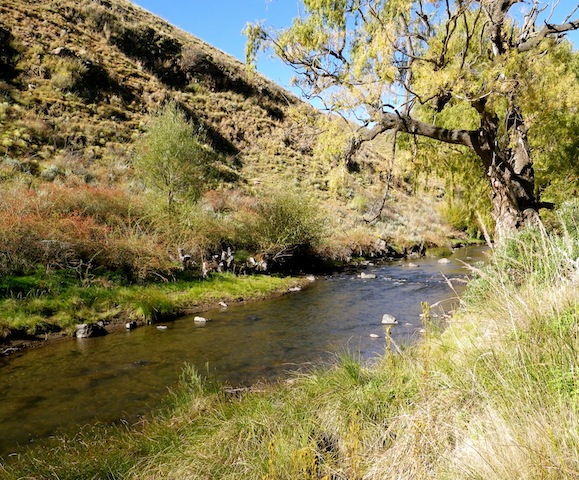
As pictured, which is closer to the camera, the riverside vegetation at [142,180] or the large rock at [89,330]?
the large rock at [89,330]

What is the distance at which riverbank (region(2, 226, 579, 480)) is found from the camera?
8.23ft

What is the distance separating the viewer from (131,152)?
103 feet

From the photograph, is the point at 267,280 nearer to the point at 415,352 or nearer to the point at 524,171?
the point at 524,171

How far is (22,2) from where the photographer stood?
39562 millimetres

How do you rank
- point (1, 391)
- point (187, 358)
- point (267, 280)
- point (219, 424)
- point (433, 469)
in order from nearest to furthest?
point (433, 469), point (219, 424), point (1, 391), point (187, 358), point (267, 280)

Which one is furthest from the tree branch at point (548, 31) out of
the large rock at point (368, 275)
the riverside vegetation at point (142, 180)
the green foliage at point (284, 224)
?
the green foliage at point (284, 224)

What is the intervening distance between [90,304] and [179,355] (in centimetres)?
499

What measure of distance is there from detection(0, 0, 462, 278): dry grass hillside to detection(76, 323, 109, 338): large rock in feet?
11.6

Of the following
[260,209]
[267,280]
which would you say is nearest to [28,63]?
[260,209]

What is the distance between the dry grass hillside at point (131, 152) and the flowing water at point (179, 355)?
358 centimetres

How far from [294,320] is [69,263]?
322 inches

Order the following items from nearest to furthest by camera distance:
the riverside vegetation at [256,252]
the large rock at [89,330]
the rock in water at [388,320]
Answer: the riverside vegetation at [256,252], the large rock at [89,330], the rock in water at [388,320]

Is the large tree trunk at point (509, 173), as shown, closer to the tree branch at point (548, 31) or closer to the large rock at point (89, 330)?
the tree branch at point (548, 31)

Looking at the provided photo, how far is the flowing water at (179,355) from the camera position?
7.11 m
